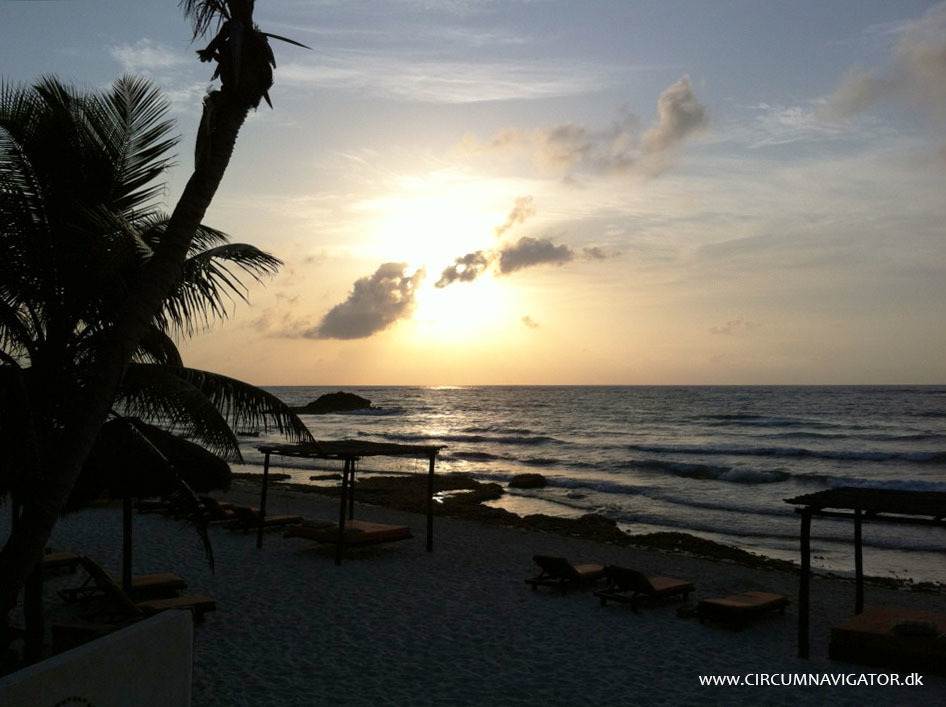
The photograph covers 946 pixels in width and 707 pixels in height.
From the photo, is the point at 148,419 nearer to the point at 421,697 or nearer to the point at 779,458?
the point at 421,697

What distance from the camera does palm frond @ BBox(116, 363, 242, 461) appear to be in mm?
7000

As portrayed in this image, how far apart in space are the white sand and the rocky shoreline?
1.52 metres

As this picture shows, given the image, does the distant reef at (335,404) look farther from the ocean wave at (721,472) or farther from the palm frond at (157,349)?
the palm frond at (157,349)

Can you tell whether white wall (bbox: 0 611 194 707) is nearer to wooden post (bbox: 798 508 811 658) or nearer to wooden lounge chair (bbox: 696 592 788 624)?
wooden post (bbox: 798 508 811 658)

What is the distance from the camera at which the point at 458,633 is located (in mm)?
10586

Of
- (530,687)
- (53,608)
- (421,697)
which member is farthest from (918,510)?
(53,608)

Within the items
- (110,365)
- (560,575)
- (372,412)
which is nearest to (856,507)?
(560,575)

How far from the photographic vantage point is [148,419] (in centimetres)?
793

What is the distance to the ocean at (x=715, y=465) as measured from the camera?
22.1m

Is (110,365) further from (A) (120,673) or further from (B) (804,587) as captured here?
(B) (804,587)

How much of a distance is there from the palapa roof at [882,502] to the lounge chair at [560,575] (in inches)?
178

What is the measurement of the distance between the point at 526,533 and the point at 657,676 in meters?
11.4

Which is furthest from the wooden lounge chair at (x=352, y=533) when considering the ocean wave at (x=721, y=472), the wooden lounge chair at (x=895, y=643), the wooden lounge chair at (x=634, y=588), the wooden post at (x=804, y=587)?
the ocean wave at (x=721, y=472)

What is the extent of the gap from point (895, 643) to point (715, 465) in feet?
107
